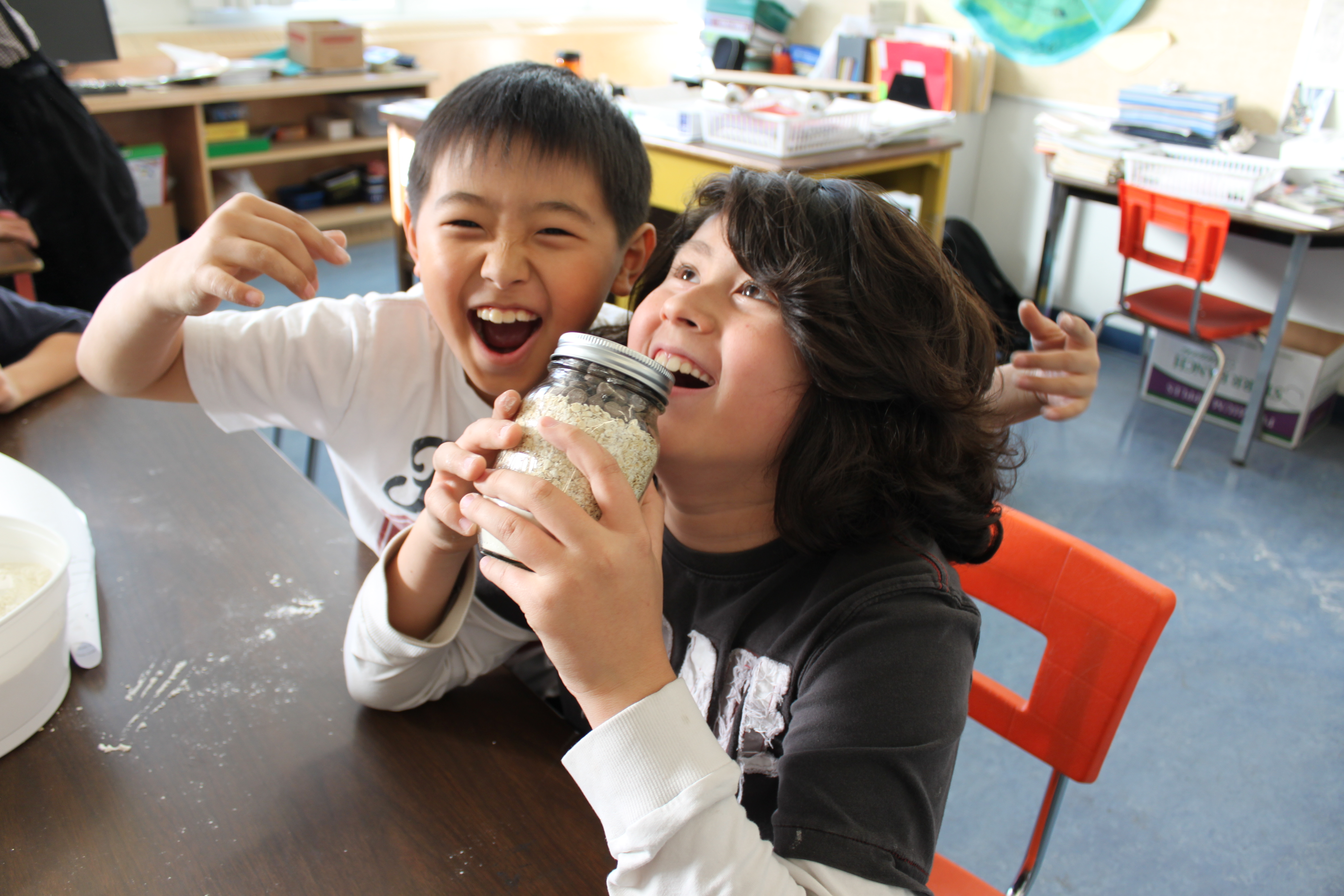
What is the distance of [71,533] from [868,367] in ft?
2.77

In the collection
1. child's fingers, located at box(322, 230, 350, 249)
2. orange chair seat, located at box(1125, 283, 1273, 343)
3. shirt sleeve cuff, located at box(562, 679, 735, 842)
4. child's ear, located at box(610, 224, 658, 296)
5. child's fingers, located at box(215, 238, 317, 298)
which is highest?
child's fingers, located at box(322, 230, 350, 249)

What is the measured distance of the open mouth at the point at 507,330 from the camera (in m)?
1.06

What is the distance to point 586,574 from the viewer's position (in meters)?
0.58

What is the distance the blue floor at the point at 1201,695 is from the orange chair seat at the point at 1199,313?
417 mm

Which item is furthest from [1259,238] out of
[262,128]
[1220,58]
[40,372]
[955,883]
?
[262,128]

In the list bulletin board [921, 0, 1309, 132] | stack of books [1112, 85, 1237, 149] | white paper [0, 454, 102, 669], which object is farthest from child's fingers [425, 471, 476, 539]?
bulletin board [921, 0, 1309, 132]

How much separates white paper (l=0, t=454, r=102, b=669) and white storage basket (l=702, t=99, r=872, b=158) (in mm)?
2167

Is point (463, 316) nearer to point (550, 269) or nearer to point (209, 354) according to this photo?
point (550, 269)

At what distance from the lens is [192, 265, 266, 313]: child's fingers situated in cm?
81

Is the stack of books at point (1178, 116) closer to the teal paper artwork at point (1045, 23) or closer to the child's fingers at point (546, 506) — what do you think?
the teal paper artwork at point (1045, 23)

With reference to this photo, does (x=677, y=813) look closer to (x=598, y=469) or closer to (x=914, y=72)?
(x=598, y=469)

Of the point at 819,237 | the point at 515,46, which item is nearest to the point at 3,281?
the point at 819,237

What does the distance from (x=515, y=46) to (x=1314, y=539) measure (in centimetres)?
481

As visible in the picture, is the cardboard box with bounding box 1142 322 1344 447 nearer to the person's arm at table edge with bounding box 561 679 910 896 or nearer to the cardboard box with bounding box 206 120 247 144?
the person's arm at table edge with bounding box 561 679 910 896
